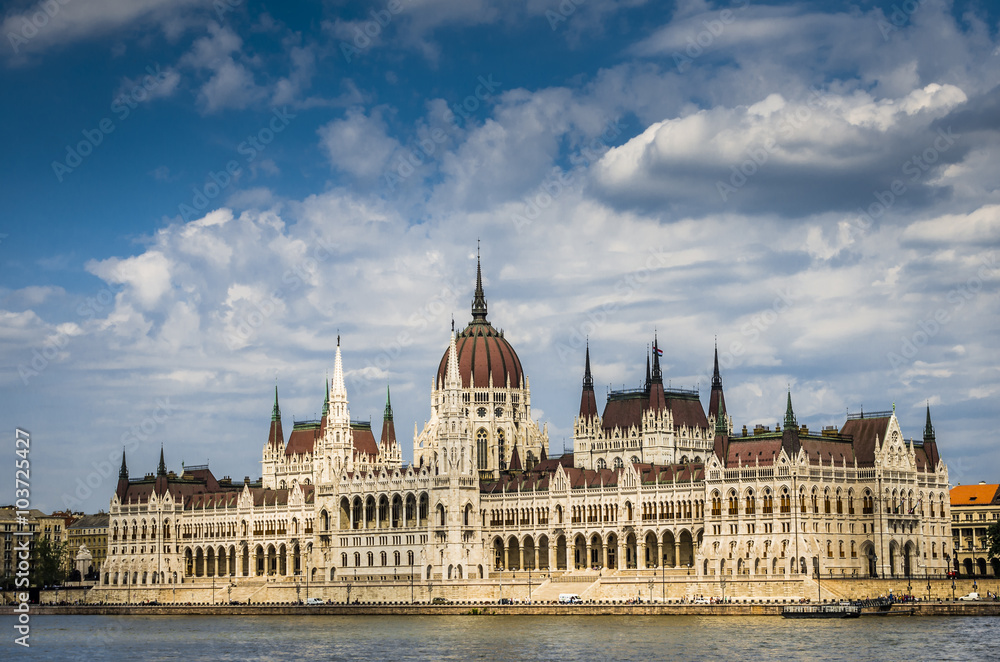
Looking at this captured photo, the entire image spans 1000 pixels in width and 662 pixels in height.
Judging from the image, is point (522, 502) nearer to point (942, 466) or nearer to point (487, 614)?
point (487, 614)

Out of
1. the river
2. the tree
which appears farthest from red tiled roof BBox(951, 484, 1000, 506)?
the river

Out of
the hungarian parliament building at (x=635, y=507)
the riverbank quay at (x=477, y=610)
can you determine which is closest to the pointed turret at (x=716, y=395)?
the hungarian parliament building at (x=635, y=507)

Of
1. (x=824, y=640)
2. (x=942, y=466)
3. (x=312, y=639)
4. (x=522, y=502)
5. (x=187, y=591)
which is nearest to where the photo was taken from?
(x=824, y=640)

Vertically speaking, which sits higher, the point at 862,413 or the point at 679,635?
the point at 862,413

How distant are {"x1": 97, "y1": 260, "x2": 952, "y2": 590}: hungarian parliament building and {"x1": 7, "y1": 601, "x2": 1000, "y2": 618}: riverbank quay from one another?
282 inches

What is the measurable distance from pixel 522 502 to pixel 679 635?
5095 centimetres

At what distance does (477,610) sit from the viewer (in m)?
157

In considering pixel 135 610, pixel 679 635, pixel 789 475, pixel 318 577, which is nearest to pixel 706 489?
pixel 789 475

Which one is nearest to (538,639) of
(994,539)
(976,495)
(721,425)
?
(721,425)

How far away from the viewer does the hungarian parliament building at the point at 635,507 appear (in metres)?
153

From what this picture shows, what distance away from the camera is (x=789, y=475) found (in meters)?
151

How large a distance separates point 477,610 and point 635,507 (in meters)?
18.6

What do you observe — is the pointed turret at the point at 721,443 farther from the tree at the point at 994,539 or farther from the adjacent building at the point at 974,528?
the adjacent building at the point at 974,528

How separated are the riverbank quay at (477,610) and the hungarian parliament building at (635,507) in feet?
23.5
